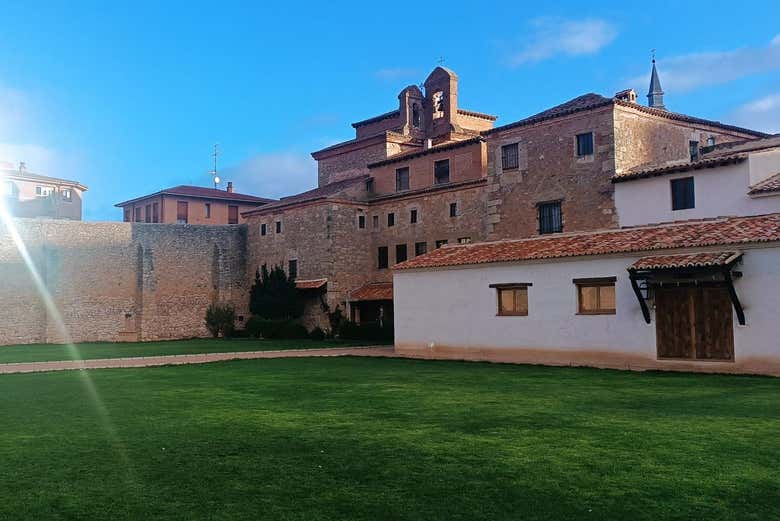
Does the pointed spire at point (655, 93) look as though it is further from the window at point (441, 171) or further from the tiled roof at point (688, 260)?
the tiled roof at point (688, 260)

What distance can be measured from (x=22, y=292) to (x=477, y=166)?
24.2 metres

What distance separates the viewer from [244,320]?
42.8 m

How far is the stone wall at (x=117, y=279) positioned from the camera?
36.4m

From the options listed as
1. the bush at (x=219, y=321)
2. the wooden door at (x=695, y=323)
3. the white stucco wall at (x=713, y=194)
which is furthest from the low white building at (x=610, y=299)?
the bush at (x=219, y=321)

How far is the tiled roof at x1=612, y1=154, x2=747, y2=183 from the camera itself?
2297 cm

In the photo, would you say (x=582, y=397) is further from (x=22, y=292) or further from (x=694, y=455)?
(x=22, y=292)

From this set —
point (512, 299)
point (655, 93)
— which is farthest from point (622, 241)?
point (655, 93)

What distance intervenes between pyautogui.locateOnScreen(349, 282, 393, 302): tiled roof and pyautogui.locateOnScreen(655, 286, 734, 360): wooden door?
63.9ft

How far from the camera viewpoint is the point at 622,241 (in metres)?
19.7

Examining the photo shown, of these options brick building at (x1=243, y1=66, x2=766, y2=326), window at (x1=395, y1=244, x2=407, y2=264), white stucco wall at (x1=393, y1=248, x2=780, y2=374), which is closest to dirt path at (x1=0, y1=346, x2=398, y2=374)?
white stucco wall at (x1=393, y1=248, x2=780, y2=374)

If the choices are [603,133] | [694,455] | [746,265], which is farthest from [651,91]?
[694,455]

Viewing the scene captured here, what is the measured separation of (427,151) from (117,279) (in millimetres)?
18408

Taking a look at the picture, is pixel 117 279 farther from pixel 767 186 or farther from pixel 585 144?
pixel 767 186

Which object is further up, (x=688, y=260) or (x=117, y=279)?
(x=117, y=279)
